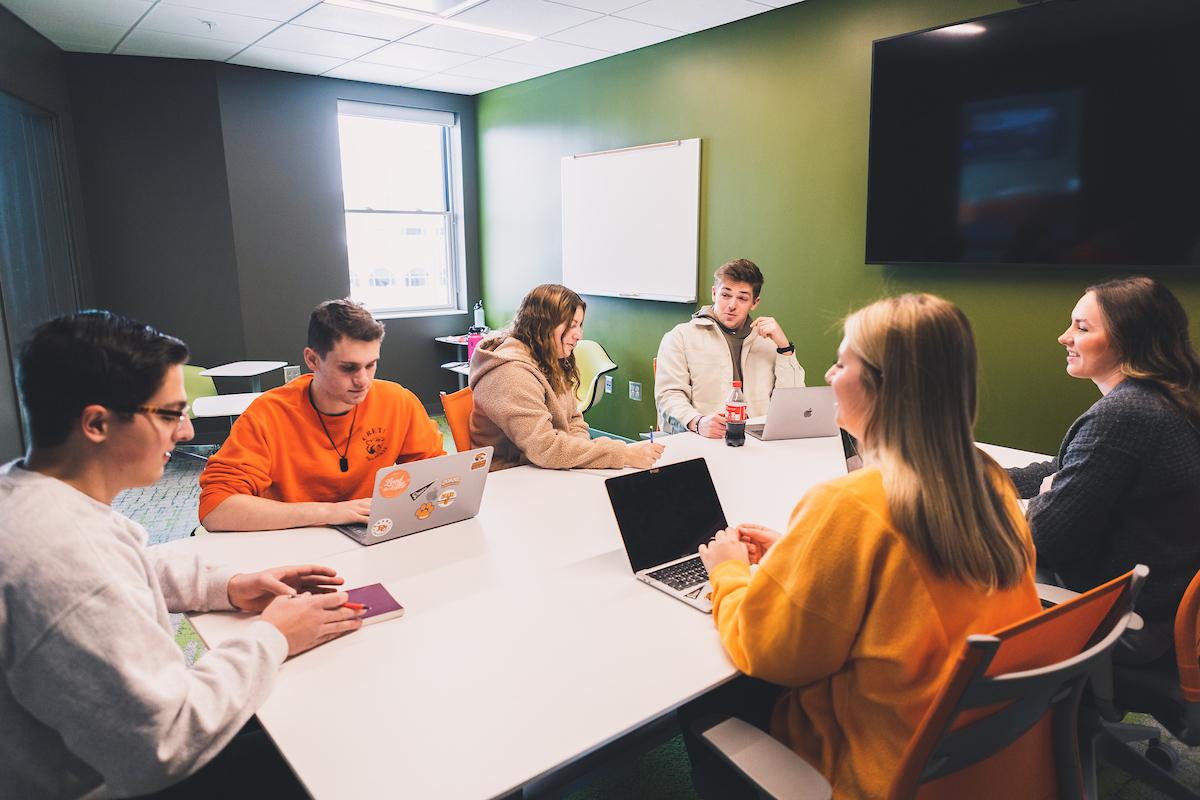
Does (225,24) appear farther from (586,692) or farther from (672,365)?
(586,692)

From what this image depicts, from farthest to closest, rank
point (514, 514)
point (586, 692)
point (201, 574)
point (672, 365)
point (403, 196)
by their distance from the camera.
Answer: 1. point (403, 196)
2. point (672, 365)
3. point (514, 514)
4. point (201, 574)
5. point (586, 692)

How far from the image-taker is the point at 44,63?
4.29 m

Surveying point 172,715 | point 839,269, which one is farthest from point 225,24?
point 172,715

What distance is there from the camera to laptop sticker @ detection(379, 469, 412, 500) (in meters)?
1.67

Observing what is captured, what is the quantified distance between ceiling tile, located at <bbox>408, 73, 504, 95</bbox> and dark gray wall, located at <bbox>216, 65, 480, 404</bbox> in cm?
14

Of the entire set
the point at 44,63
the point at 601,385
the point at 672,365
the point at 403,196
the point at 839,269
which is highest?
the point at 44,63

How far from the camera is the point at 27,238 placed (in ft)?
13.5

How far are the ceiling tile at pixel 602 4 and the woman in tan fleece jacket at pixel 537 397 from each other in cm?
201

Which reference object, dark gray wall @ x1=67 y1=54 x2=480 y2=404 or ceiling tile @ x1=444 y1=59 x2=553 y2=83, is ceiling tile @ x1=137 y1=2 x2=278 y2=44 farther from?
ceiling tile @ x1=444 y1=59 x2=553 y2=83

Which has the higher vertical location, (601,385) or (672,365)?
(672,365)

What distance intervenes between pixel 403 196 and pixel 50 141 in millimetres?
2339

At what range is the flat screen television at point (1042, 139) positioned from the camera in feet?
8.77

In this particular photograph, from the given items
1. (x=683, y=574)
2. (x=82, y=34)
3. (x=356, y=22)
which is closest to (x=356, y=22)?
(x=356, y=22)

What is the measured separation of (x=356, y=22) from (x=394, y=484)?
3413 millimetres
